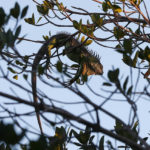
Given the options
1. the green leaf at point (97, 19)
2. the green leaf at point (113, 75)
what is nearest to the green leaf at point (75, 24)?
the green leaf at point (97, 19)

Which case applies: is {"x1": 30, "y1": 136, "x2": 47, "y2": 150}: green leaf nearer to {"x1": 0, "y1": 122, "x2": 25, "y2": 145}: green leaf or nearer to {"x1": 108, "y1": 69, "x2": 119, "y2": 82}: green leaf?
{"x1": 0, "y1": 122, "x2": 25, "y2": 145}: green leaf

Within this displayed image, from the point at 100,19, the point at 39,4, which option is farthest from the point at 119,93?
the point at 39,4

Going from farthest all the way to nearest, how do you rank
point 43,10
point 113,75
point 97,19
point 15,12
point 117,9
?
point 43,10, point 97,19, point 117,9, point 15,12, point 113,75

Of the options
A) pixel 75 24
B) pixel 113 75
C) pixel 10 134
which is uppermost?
pixel 75 24

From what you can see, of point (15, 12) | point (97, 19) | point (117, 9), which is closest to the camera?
point (15, 12)

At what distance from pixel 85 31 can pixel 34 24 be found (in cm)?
89

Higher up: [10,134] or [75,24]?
[75,24]

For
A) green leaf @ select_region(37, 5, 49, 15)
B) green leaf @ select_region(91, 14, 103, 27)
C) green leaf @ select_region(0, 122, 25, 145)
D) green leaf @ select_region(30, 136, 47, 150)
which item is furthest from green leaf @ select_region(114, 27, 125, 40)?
green leaf @ select_region(0, 122, 25, 145)

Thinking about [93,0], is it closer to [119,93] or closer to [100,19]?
[100,19]

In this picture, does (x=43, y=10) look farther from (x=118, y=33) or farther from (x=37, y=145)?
(x=37, y=145)

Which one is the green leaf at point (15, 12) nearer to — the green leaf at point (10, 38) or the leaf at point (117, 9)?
the green leaf at point (10, 38)

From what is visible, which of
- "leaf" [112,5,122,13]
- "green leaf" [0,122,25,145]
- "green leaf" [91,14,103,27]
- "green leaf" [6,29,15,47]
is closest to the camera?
"green leaf" [0,122,25,145]

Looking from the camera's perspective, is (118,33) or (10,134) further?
(118,33)

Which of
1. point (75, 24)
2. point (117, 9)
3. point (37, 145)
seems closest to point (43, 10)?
point (75, 24)
